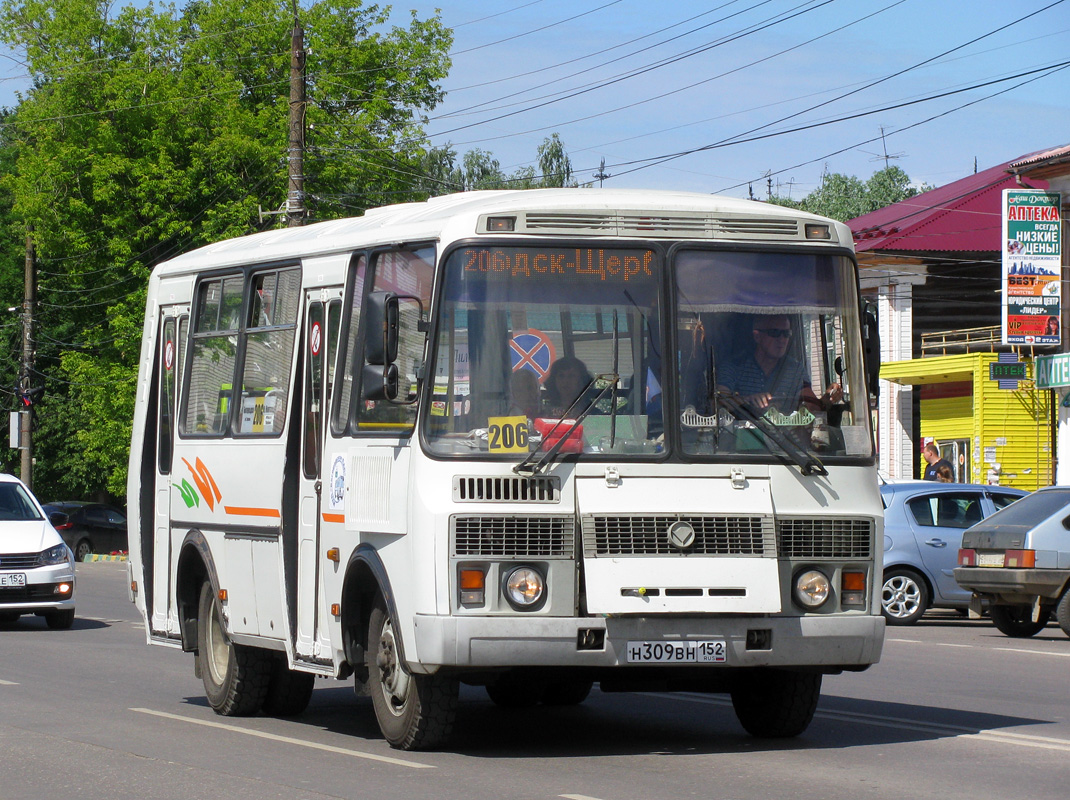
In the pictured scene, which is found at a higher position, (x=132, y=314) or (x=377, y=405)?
(x=132, y=314)

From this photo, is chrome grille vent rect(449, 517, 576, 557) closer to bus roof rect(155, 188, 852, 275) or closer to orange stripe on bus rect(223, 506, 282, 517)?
bus roof rect(155, 188, 852, 275)

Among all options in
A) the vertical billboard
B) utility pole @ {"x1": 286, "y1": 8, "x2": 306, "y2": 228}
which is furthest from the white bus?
the vertical billboard

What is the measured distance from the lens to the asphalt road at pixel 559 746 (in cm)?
847

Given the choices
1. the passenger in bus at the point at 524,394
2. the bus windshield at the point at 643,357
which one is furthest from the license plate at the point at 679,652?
the passenger in bus at the point at 524,394

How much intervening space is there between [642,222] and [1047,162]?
92.4ft

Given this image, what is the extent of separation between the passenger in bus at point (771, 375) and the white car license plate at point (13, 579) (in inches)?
502

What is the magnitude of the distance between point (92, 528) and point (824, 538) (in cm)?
3790

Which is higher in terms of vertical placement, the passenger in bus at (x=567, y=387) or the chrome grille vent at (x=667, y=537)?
the passenger in bus at (x=567, y=387)

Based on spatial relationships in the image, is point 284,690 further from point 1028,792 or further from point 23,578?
point 23,578

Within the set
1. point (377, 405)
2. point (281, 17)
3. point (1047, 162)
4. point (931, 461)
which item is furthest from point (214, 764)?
point (281, 17)

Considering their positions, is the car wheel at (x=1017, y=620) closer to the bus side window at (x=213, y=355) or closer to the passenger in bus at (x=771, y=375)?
the bus side window at (x=213, y=355)

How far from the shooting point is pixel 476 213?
30.8ft

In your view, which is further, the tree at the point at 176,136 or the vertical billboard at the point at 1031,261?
the tree at the point at 176,136

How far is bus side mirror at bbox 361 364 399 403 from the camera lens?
923 cm
